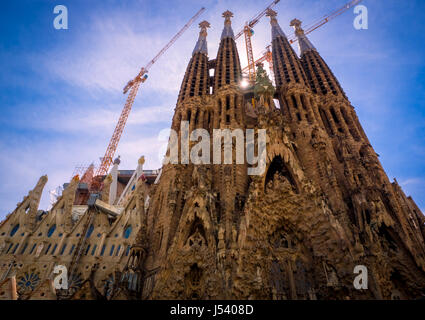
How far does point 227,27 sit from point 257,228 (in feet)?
115

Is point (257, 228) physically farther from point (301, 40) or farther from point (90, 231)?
point (301, 40)

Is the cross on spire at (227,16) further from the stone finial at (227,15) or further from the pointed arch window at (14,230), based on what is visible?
the pointed arch window at (14,230)

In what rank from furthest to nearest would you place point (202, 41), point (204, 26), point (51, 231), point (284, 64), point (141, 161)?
point (141, 161), point (204, 26), point (202, 41), point (284, 64), point (51, 231)

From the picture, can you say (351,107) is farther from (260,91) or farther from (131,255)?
(131,255)

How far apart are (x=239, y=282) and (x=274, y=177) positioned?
7.73m

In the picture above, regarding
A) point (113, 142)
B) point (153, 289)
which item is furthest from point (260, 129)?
point (113, 142)

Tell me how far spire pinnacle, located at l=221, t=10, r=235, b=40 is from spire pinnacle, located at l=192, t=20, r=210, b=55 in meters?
2.82

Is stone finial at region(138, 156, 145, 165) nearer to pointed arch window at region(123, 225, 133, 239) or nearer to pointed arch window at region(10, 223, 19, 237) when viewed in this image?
pointed arch window at region(123, 225, 133, 239)

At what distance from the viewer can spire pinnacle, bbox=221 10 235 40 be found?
4009 centimetres

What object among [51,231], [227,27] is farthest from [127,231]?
[227,27]

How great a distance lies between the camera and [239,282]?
1404 centimetres

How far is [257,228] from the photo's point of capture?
16.6m

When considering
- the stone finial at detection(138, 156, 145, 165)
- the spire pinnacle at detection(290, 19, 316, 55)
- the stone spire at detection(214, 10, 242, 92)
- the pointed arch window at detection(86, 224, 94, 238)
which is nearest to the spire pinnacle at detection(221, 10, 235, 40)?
the stone spire at detection(214, 10, 242, 92)

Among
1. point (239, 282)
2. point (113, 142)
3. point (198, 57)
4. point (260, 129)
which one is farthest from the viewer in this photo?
point (113, 142)
